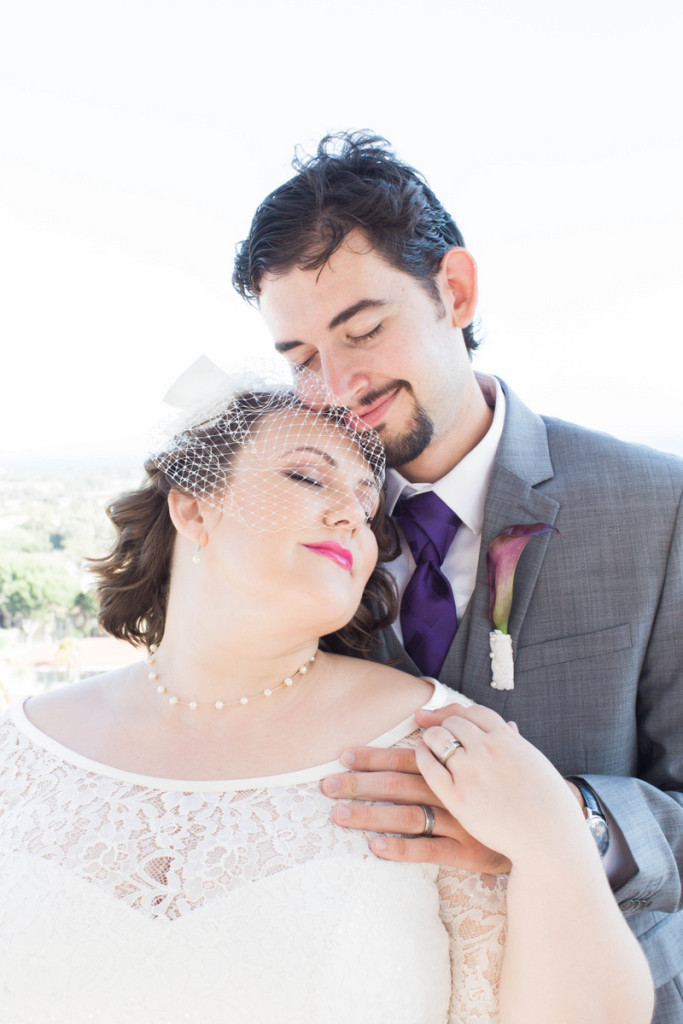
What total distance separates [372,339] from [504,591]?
2.78 ft

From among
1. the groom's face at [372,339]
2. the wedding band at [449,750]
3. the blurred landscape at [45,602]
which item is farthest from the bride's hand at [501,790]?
the blurred landscape at [45,602]

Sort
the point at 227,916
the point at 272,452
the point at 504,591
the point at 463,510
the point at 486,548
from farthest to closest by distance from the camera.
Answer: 1. the point at 463,510
2. the point at 486,548
3. the point at 504,591
4. the point at 272,452
5. the point at 227,916

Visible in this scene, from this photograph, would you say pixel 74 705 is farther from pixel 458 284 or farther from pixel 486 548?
pixel 458 284

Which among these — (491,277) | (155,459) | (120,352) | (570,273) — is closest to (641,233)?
(570,273)

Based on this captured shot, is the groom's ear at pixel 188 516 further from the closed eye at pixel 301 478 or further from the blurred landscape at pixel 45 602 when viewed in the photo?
the blurred landscape at pixel 45 602

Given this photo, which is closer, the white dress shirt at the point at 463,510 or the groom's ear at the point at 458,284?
the white dress shirt at the point at 463,510

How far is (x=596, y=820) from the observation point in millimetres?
1874

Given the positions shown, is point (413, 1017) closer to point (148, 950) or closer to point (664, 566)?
point (148, 950)

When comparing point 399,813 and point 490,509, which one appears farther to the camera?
point 490,509

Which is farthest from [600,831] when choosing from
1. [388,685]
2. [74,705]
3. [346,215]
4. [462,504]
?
[346,215]

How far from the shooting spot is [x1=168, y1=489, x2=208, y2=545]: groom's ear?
1973mm

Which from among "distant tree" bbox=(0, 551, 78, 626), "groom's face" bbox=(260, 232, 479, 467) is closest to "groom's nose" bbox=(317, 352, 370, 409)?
"groom's face" bbox=(260, 232, 479, 467)

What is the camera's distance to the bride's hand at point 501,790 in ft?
5.09

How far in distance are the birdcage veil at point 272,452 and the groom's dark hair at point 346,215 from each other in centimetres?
45
